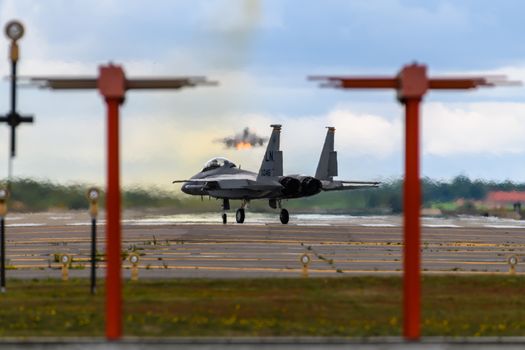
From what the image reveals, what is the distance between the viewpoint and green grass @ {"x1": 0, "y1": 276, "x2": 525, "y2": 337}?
24.0 meters

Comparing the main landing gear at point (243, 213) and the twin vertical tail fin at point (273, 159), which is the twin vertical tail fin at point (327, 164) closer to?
the main landing gear at point (243, 213)

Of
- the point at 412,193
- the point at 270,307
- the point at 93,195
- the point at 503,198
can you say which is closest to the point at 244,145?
the point at 503,198

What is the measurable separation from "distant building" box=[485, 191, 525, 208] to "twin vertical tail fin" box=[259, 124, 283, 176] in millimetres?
17326

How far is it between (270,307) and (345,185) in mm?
49216

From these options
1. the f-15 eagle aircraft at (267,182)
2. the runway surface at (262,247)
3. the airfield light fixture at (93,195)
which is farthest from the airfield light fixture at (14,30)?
the f-15 eagle aircraft at (267,182)

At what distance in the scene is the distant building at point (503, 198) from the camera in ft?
265

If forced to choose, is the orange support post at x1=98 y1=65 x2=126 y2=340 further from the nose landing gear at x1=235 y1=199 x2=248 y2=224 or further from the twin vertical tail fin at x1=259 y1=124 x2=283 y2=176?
the nose landing gear at x1=235 y1=199 x2=248 y2=224

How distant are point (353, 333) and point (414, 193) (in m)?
3.60

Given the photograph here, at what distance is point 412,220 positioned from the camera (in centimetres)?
2128

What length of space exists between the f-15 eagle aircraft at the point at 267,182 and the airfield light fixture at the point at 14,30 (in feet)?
140

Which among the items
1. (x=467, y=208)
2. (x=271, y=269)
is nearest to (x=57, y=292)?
(x=271, y=269)

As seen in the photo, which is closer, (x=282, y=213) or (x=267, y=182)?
(x=267, y=182)

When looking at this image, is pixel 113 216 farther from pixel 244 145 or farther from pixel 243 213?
pixel 244 145

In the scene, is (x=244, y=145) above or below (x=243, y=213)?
above
